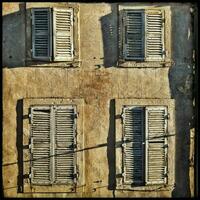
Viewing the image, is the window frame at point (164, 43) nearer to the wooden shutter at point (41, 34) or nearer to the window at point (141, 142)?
the window at point (141, 142)

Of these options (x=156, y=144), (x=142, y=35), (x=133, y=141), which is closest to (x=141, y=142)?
(x=133, y=141)

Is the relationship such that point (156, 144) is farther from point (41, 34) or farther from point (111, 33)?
point (41, 34)

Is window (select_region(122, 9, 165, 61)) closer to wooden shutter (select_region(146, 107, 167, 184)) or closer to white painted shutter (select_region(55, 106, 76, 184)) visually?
wooden shutter (select_region(146, 107, 167, 184))

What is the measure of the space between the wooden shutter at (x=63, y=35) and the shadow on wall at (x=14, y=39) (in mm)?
1092

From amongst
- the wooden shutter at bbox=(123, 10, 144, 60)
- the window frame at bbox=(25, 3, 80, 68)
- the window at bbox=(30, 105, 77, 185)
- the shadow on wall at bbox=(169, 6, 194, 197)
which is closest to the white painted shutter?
the window at bbox=(30, 105, 77, 185)

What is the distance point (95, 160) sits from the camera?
1334cm

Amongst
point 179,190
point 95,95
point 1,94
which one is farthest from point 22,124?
point 179,190

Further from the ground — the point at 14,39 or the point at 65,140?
the point at 14,39

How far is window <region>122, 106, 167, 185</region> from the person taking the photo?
13.2 meters

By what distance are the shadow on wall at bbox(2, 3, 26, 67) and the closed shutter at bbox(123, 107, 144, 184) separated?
149 inches

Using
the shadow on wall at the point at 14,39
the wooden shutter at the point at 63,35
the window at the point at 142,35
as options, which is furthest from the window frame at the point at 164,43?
the shadow on wall at the point at 14,39

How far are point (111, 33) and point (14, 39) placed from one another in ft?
10.1

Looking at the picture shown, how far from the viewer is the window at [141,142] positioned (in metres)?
13.2

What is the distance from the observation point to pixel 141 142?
1322cm
